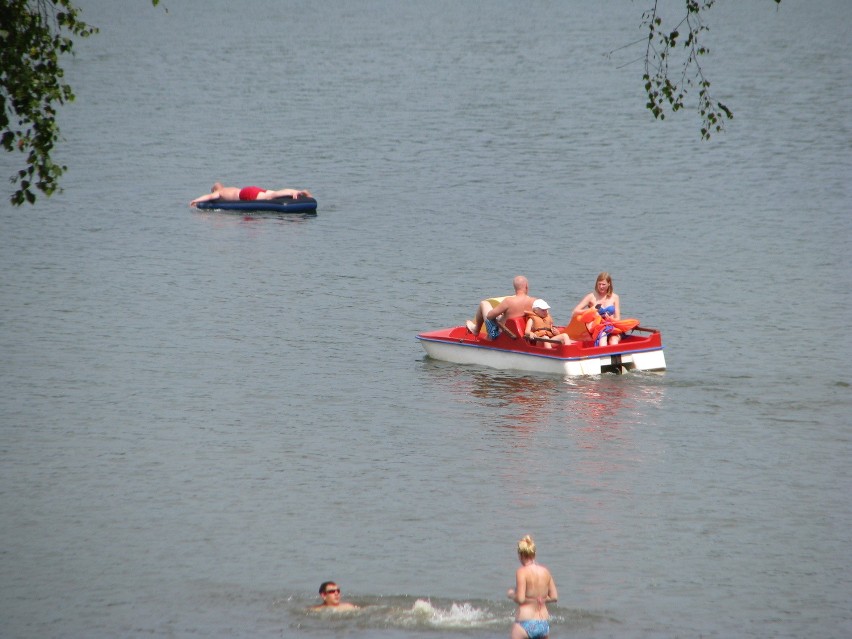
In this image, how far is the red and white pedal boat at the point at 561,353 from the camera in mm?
24203

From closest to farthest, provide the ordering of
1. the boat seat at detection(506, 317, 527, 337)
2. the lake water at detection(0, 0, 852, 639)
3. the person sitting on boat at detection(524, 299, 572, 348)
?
the lake water at detection(0, 0, 852, 639) → the person sitting on boat at detection(524, 299, 572, 348) → the boat seat at detection(506, 317, 527, 337)

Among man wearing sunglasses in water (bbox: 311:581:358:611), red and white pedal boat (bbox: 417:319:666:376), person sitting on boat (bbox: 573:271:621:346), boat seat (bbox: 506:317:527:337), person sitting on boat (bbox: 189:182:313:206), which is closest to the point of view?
man wearing sunglasses in water (bbox: 311:581:358:611)

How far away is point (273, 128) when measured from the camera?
63.5 m

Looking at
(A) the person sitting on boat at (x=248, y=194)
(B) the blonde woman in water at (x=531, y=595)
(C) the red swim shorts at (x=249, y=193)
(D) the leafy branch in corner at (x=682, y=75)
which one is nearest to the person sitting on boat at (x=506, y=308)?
(D) the leafy branch in corner at (x=682, y=75)

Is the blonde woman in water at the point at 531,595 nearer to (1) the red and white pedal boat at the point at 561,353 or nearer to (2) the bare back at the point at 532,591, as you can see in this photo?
(2) the bare back at the point at 532,591

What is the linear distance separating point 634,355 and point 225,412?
6880 mm

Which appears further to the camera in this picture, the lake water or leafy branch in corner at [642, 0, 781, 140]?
the lake water

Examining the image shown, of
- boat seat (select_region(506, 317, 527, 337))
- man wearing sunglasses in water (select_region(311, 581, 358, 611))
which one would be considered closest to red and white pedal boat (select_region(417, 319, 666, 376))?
boat seat (select_region(506, 317, 527, 337))

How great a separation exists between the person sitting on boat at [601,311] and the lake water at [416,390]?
0.76 metres

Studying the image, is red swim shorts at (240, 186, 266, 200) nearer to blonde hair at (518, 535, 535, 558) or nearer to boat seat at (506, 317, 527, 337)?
boat seat at (506, 317, 527, 337)

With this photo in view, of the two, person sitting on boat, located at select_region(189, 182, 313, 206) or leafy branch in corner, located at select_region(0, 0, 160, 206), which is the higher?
person sitting on boat, located at select_region(189, 182, 313, 206)

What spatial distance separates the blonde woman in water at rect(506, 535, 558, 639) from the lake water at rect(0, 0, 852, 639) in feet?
5.70

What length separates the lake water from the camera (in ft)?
53.3

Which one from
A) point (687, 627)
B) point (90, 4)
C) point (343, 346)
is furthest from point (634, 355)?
point (90, 4)
